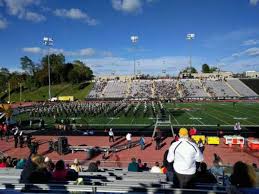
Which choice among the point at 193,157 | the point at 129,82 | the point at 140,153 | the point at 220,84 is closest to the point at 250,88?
the point at 220,84

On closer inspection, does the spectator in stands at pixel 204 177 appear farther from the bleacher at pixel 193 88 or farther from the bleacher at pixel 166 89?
the bleacher at pixel 193 88

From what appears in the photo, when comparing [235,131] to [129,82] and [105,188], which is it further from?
[129,82]

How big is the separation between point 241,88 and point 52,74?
5710cm

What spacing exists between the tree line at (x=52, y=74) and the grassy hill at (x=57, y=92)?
5.79 m

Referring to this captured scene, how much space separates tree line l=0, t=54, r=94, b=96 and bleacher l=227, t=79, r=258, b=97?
1761 inches

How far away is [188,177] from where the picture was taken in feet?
16.9

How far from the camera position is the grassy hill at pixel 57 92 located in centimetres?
7913

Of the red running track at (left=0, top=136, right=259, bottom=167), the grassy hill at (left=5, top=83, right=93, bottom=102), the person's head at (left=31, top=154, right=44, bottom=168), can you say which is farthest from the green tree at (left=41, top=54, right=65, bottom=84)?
the person's head at (left=31, top=154, right=44, bottom=168)

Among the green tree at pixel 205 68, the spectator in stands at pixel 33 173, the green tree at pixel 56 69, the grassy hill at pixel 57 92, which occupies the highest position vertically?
the green tree at pixel 205 68

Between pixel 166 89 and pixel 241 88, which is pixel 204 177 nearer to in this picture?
pixel 166 89

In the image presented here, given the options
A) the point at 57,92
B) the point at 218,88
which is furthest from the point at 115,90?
the point at 218,88

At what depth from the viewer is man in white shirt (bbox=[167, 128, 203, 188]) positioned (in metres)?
5.13

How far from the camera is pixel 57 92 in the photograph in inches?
3302

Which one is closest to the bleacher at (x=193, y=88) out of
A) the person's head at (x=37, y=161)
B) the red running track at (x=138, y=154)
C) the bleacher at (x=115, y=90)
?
the bleacher at (x=115, y=90)
